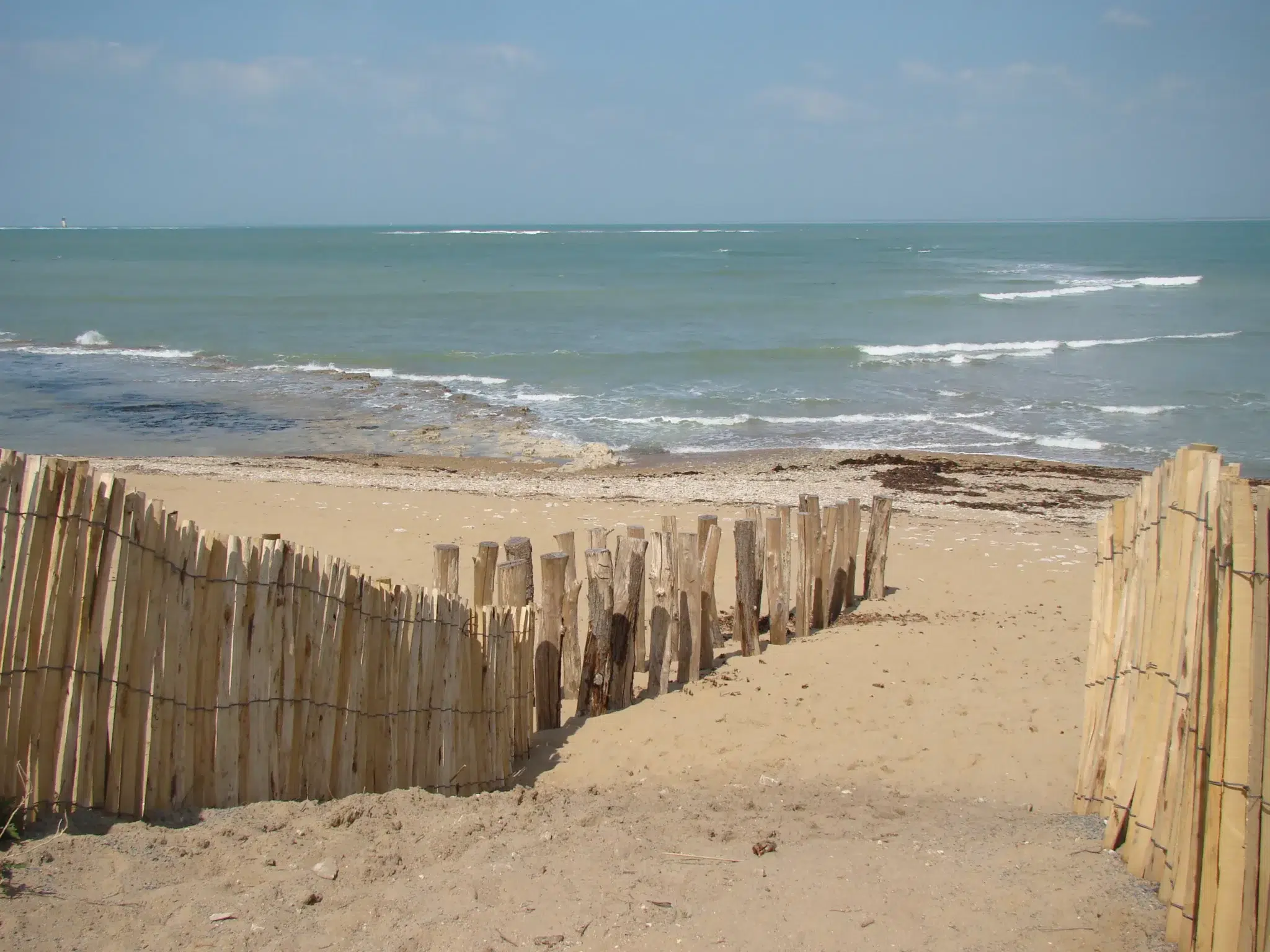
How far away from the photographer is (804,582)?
7539 mm

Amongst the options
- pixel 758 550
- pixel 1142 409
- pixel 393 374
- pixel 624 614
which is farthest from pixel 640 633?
pixel 393 374

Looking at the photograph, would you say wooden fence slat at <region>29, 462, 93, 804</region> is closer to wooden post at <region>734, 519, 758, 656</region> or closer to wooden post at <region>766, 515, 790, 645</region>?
wooden post at <region>734, 519, 758, 656</region>

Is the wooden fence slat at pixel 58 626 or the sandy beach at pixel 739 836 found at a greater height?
the wooden fence slat at pixel 58 626

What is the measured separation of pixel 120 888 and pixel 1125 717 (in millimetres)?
3655

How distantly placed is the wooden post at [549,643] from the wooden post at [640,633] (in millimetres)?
571

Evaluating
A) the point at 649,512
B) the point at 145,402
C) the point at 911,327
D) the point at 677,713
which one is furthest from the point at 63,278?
the point at 677,713

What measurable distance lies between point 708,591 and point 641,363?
70.9 feet

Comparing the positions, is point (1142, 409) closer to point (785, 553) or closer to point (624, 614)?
point (785, 553)

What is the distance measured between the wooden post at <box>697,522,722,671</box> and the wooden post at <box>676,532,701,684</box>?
0.52ft

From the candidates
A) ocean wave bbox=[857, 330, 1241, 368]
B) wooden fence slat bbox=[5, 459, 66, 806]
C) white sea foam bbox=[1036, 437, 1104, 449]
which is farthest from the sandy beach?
ocean wave bbox=[857, 330, 1241, 368]

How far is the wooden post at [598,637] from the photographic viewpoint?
19.8ft

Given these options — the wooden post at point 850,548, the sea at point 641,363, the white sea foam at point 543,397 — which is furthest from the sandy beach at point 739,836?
the white sea foam at point 543,397

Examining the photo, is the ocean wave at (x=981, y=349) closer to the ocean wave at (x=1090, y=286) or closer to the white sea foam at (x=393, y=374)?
the white sea foam at (x=393, y=374)

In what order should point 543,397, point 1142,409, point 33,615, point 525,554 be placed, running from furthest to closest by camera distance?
1. point 543,397
2. point 1142,409
3. point 525,554
4. point 33,615
